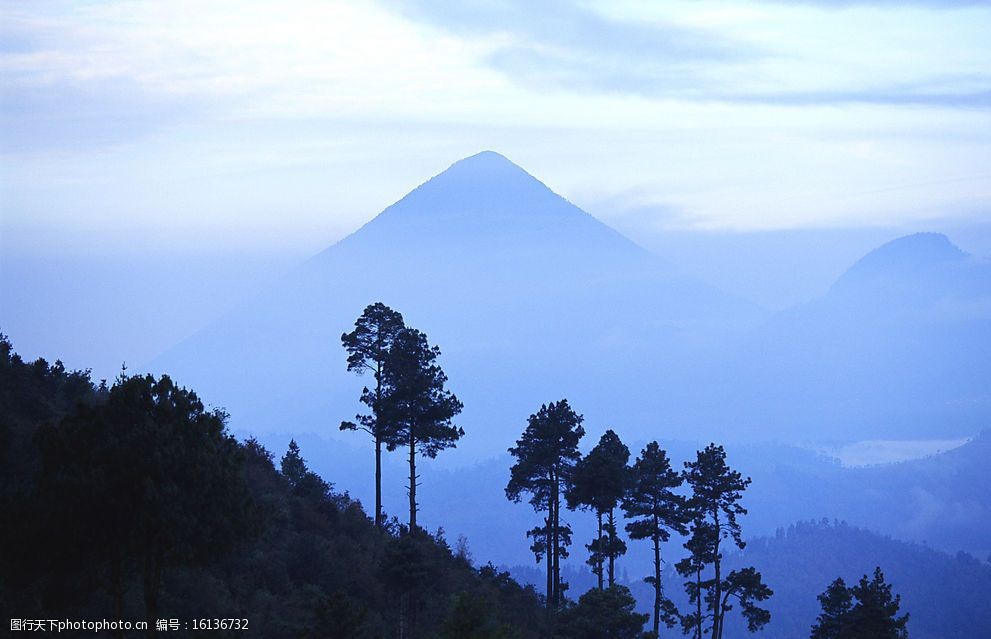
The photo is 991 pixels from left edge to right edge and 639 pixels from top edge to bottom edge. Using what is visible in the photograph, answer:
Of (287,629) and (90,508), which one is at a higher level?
(90,508)

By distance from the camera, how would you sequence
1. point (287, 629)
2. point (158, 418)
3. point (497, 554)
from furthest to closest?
point (497, 554) → point (287, 629) → point (158, 418)

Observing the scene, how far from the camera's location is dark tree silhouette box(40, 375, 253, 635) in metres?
17.1

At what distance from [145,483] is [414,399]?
60.2ft

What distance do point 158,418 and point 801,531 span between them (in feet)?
580

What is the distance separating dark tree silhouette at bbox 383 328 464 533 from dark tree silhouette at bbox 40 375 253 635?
53.5ft

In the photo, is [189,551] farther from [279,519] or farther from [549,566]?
[549,566]

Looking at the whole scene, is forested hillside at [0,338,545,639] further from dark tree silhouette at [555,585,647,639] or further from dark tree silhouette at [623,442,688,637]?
dark tree silhouette at [623,442,688,637]

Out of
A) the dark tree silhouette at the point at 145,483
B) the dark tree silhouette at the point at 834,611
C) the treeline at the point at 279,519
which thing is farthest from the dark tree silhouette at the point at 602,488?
the dark tree silhouette at the point at 145,483

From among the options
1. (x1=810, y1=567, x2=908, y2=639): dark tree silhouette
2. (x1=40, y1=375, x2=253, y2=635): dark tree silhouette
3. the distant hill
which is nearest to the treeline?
(x1=40, y1=375, x2=253, y2=635): dark tree silhouette

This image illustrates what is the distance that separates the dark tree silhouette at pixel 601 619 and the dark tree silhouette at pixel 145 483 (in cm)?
1105

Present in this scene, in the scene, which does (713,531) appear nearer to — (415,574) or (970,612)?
(415,574)

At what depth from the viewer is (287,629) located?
21656mm

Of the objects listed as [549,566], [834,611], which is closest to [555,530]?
[549,566]

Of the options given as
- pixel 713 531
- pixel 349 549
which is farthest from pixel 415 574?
pixel 713 531
